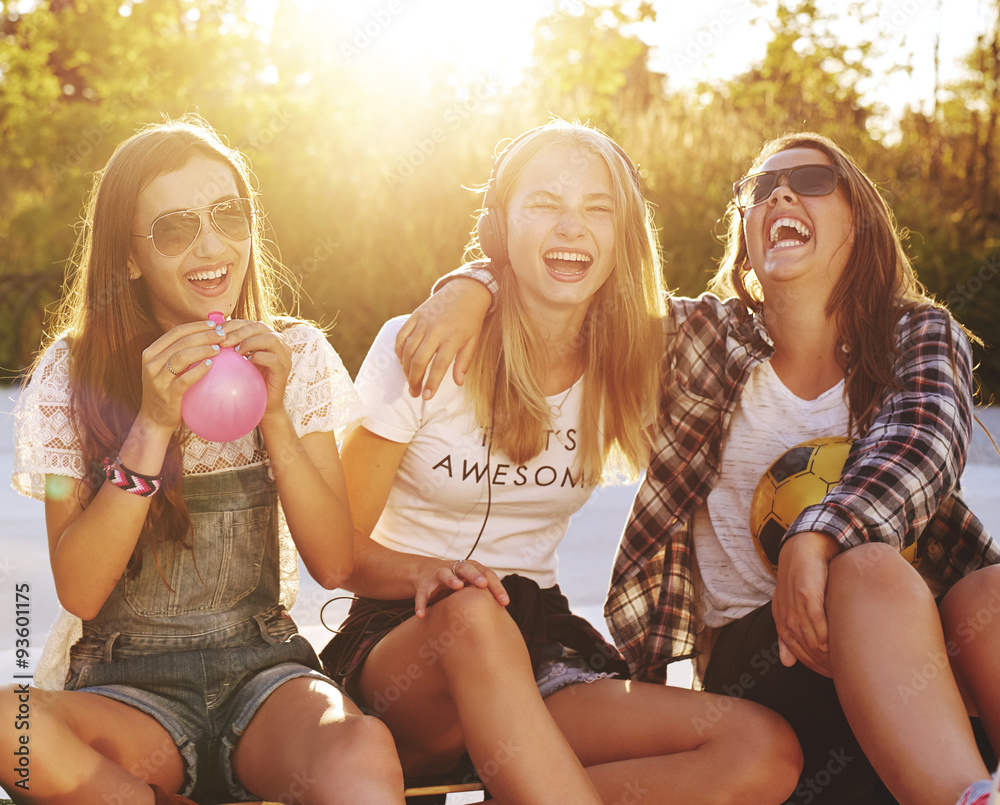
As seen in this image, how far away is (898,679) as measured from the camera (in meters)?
2.23

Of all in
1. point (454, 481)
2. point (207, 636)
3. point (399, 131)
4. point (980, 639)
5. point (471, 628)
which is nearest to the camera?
point (471, 628)

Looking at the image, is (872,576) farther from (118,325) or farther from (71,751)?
(118,325)

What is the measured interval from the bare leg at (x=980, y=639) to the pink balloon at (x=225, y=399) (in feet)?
5.57

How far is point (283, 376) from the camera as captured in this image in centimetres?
250

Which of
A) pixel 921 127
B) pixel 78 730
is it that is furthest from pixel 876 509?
pixel 921 127

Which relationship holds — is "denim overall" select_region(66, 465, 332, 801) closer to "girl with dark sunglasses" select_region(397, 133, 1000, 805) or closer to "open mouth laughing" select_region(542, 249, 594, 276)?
"girl with dark sunglasses" select_region(397, 133, 1000, 805)

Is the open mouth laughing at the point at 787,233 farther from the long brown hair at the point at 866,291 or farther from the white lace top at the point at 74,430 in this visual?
the white lace top at the point at 74,430

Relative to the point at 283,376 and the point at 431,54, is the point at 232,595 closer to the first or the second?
the point at 283,376

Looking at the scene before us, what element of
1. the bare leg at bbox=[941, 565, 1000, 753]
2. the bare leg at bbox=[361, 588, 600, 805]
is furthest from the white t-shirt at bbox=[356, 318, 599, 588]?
the bare leg at bbox=[941, 565, 1000, 753]

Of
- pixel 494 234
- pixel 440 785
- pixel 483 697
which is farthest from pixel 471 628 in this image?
pixel 494 234

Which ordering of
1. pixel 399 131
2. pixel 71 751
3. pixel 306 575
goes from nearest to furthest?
pixel 71 751, pixel 306 575, pixel 399 131

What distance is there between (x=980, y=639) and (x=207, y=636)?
5.95ft

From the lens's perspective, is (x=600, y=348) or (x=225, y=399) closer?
(x=225, y=399)

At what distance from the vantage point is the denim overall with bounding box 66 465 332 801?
95.4 inches
